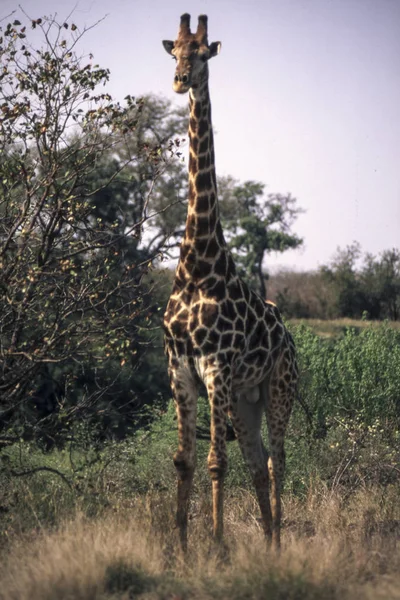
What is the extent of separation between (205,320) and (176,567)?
2206mm

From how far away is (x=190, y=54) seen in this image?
26.9ft

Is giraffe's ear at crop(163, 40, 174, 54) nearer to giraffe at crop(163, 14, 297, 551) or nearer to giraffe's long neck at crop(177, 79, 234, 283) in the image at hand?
giraffe at crop(163, 14, 297, 551)

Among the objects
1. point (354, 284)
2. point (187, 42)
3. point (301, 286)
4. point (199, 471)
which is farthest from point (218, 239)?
point (301, 286)

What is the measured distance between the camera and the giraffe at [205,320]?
8.06 m

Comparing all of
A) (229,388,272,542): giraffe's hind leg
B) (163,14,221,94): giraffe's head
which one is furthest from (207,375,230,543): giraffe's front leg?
(163,14,221,94): giraffe's head

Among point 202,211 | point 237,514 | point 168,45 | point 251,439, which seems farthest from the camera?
point 237,514

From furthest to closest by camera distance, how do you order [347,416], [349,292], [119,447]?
[349,292], [347,416], [119,447]

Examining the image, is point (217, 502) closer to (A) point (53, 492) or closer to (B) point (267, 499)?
(B) point (267, 499)

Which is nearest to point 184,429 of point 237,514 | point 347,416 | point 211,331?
point 211,331

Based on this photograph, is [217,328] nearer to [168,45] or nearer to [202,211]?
[202,211]

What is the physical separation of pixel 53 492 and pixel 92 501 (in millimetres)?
806

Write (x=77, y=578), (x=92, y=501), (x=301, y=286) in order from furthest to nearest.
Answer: (x=301, y=286), (x=92, y=501), (x=77, y=578)

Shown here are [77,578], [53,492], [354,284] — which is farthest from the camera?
[354,284]

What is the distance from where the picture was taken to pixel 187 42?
830 centimetres
